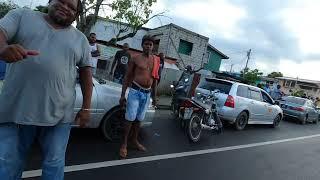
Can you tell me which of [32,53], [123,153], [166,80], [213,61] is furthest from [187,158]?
[213,61]

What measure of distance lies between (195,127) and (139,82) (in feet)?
9.59

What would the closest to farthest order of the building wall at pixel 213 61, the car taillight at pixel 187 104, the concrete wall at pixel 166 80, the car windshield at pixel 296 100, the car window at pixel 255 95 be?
1. the car taillight at pixel 187 104
2. the car window at pixel 255 95
3. the car windshield at pixel 296 100
4. the concrete wall at pixel 166 80
5. the building wall at pixel 213 61

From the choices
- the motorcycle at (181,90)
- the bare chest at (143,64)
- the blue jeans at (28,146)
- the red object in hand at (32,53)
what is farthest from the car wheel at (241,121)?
the red object in hand at (32,53)

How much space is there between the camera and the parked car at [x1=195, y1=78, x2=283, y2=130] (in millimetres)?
11185

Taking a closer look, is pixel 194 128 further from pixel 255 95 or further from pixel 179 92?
pixel 255 95

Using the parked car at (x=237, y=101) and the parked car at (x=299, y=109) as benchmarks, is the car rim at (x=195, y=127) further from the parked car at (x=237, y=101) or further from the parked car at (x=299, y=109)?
the parked car at (x=299, y=109)

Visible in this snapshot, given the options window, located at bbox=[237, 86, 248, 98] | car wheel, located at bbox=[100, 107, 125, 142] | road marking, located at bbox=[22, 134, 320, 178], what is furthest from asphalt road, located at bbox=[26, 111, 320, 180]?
window, located at bbox=[237, 86, 248, 98]

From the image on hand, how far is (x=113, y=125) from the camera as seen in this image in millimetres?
7246

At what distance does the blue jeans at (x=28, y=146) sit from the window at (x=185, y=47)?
2760 cm

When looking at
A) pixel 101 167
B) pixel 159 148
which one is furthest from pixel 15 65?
pixel 159 148

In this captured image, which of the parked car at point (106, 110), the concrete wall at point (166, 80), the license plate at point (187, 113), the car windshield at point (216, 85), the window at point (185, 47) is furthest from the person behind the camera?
the window at point (185, 47)

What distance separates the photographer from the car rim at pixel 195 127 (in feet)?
28.1

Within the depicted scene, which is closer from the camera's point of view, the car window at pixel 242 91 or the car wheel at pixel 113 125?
the car wheel at pixel 113 125

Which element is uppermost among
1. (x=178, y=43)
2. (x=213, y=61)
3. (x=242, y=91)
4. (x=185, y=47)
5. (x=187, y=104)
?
(x=178, y=43)
